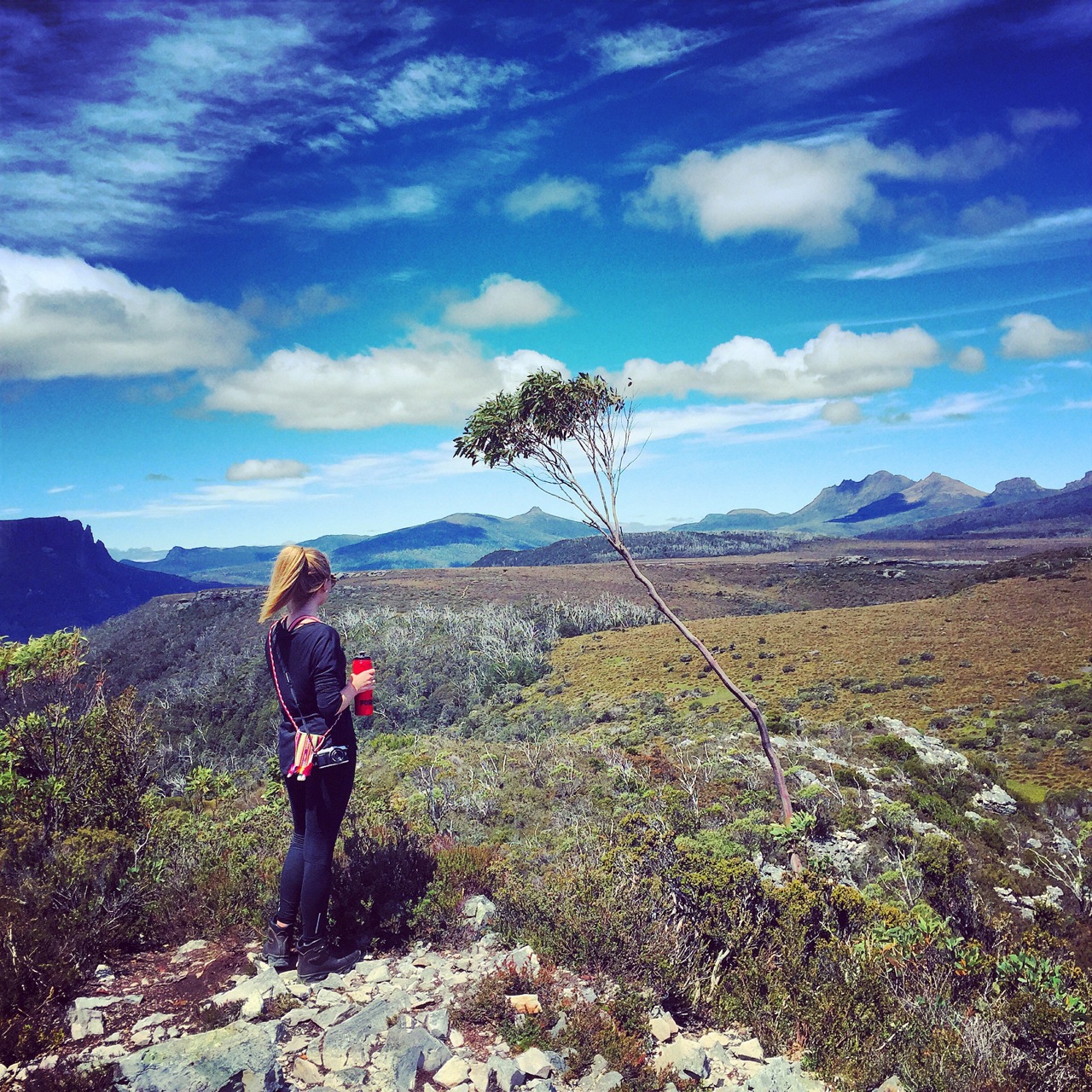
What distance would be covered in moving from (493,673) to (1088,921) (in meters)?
24.6

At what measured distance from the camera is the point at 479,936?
13.9 feet

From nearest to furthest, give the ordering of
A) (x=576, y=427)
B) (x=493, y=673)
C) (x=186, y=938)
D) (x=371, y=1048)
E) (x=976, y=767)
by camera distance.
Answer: (x=371, y=1048) → (x=186, y=938) → (x=576, y=427) → (x=976, y=767) → (x=493, y=673)

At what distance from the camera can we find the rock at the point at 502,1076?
290 centimetres

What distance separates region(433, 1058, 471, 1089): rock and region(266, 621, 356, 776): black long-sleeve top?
1564 mm

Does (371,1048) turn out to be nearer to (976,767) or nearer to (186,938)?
(186,938)

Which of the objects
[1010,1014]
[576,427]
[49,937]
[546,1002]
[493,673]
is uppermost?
[576,427]

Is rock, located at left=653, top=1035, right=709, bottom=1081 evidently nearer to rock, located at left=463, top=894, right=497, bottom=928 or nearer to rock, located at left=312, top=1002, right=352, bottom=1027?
rock, located at left=463, top=894, right=497, bottom=928

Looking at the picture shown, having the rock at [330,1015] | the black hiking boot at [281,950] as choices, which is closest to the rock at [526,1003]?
the rock at [330,1015]

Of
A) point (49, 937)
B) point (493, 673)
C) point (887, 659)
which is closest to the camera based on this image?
point (49, 937)

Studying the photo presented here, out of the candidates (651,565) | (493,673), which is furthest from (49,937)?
(651,565)

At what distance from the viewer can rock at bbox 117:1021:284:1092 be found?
2594 mm

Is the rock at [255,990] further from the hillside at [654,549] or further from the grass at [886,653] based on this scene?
the hillside at [654,549]

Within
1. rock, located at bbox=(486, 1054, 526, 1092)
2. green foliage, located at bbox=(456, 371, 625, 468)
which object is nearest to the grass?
green foliage, located at bbox=(456, 371, 625, 468)

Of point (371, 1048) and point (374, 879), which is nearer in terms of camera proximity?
point (371, 1048)
